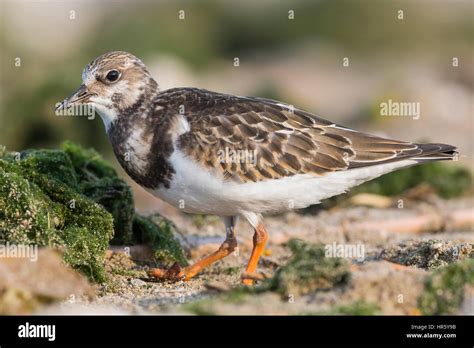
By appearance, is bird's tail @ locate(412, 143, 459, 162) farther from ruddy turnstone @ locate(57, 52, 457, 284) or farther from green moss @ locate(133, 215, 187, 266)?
green moss @ locate(133, 215, 187, 266)

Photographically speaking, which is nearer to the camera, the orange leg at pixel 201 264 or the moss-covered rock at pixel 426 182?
the orange leg at pixel 201 264

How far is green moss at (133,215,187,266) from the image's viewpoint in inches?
297

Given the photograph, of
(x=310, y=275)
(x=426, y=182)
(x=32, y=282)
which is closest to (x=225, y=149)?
(x=310, y=275)

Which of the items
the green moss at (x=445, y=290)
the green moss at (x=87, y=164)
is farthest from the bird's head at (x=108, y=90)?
the green moss at (x=445, y=290)

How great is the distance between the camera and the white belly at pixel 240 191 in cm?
658

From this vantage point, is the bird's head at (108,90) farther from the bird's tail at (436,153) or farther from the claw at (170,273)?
the bird's tail at (436,153)

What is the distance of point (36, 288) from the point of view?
5121 millimetres

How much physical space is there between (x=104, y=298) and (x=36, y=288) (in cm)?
86

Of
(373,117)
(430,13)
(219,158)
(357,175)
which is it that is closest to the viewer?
(219,158)

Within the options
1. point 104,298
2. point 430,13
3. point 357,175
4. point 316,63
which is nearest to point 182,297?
point 104,298

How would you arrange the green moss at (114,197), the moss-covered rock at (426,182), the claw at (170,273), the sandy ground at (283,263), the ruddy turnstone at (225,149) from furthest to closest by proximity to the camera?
the moss-covered rock at (426,182) → the green moss at (114,197) → the claw at (170,273) → the ruddy turnstone at (225,149) → the sandy ground at (283,263)
